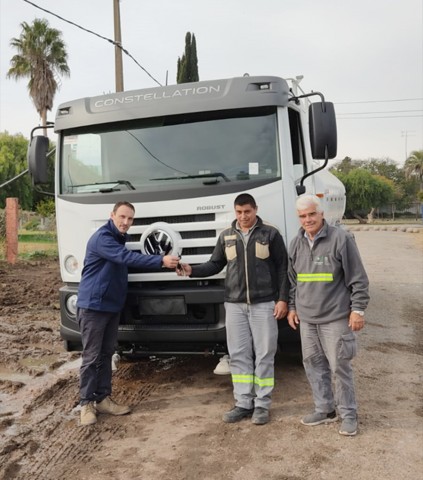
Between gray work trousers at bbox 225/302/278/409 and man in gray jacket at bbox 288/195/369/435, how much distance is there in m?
0.28

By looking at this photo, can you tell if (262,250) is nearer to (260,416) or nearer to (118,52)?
(260,416)

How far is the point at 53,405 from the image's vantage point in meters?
4.77

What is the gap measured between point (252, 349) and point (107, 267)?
137 cm

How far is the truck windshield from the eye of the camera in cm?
457

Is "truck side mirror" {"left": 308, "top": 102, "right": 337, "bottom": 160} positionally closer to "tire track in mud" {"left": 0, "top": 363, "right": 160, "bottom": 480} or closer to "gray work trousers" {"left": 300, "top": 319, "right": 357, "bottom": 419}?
"gray work trousers" {"left": 300, "top": 319, "right": 357, "bottom": 419}

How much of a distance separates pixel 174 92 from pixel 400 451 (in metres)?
3.39

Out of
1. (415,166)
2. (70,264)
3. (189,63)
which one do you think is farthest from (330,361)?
(415,166)

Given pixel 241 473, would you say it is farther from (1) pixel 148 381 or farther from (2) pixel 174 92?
(2) pixel 174 92

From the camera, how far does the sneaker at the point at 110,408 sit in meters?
4.47

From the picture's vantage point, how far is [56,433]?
412 centimetres

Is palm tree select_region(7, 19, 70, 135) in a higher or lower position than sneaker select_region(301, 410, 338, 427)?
higher

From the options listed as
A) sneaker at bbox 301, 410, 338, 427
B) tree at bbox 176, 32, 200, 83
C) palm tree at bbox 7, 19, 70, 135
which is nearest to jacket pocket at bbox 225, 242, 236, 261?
sneaker at bbox 301, 410, 338, 427

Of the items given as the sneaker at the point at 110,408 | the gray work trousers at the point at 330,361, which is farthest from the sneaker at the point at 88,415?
the gray work trousers at the point at 330,361

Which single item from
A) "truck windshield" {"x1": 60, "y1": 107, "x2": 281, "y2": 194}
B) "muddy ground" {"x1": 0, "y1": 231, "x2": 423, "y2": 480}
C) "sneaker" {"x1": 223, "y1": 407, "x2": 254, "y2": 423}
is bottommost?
"muddy ground" {"x1": 0, "y1": 231, "x2": 423, "y2": 480}
